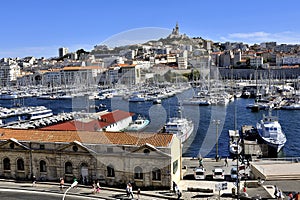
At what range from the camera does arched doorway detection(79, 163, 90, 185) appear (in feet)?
58.7

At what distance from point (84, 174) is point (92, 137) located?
1.79 meters

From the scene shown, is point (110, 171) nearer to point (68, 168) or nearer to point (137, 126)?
point (68, 168)

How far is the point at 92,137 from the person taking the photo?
60.3 feet

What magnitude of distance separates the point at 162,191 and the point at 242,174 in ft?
15.8

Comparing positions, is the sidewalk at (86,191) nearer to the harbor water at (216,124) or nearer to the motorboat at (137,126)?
the harbor water at (216,124)

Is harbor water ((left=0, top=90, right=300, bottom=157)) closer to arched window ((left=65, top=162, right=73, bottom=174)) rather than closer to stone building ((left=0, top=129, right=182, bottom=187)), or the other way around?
stone building ((left=0, top=129, right=182, bottom=187))

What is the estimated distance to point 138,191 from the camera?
52.8 ft

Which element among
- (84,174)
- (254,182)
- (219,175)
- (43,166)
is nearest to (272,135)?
(219,175)

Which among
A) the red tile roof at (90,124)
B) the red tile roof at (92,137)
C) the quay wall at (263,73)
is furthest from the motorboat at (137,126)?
the quay wall at (263,73)

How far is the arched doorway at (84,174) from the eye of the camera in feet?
58.7

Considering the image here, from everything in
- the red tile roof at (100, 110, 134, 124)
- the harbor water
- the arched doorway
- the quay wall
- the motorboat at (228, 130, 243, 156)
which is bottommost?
the harbor water

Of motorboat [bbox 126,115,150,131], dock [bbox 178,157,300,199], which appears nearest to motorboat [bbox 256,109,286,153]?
dock [bbox 178,157,300,199]

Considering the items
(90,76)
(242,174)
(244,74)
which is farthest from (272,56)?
(242,174)

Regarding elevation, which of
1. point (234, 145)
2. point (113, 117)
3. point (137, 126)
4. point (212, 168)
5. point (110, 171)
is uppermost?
point (113, 117)
